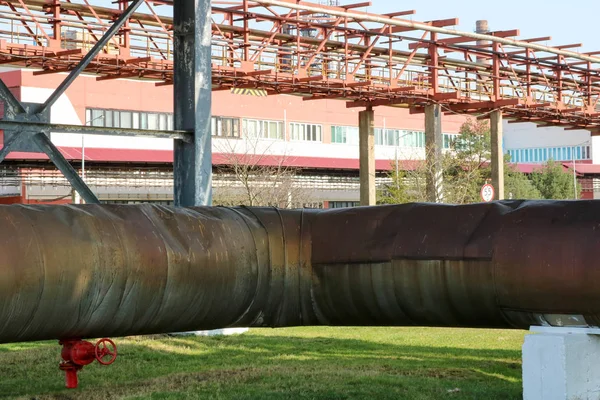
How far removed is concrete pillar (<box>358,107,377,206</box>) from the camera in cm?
3694

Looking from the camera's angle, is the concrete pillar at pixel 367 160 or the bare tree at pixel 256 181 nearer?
the concrete pillar at pixel 367 160

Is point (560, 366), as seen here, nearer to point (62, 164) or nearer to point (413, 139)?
point (62, 164)

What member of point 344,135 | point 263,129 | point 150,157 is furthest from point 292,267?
point 344,135

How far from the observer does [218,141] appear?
62.8m

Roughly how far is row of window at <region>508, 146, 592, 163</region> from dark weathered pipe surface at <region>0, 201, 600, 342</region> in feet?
294

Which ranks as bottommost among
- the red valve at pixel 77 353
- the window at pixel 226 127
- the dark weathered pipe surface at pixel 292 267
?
the red valve at pixel 77 353

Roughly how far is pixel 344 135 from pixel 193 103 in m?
61.7

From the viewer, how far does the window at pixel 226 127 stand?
209 feet

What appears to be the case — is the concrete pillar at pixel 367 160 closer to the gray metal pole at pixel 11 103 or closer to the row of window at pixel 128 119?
the row of window at pixel 128 119

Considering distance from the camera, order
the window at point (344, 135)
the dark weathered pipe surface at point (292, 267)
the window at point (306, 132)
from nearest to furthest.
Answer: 1. the dark weathered pipe surface at point (292, 267)
2. the window at point (306, 132)
3. the window at point (344, 135)

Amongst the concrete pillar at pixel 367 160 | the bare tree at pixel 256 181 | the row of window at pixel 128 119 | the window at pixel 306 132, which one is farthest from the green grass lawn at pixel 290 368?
the window at pixel 306 132

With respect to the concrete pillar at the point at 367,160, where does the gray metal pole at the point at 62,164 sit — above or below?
below

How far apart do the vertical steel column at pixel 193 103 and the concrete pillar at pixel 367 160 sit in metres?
23.8

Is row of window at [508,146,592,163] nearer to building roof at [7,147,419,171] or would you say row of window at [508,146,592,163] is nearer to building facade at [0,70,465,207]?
building facade at [0,70,465,207]
